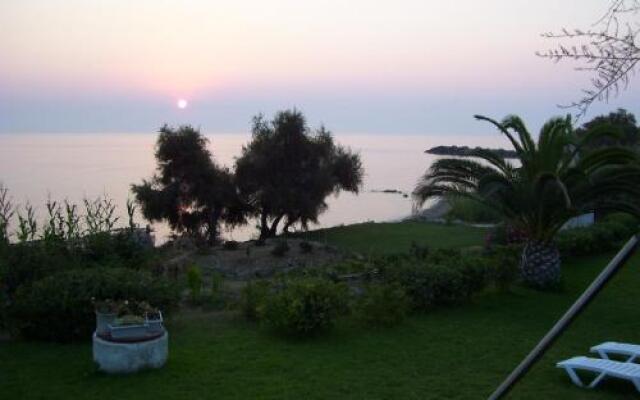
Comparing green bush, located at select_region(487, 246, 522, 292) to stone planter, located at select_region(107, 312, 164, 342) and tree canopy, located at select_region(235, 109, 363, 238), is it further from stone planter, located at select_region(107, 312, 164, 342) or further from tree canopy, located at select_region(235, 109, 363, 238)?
tree canopy, located at select_region(235, 109, 363, 238)

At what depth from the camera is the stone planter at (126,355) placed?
20.8 ft

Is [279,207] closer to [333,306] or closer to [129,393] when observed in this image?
[333,306]

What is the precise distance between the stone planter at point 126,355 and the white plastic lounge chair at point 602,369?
4.02 m

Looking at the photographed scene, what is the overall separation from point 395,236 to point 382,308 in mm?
13291

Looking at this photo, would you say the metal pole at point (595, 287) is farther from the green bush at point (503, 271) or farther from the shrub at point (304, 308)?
the green bush at point (503, 271)

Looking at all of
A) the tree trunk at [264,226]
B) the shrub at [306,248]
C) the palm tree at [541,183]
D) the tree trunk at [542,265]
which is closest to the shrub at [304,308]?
the palm tree at [541,183]

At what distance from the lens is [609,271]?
5.41 ft

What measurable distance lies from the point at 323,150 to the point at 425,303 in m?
15.6

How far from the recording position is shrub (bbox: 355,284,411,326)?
8.33 metres

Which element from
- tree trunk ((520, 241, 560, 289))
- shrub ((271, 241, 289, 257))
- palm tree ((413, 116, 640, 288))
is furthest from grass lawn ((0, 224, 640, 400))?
shrub ((271, 241, 289, 257))

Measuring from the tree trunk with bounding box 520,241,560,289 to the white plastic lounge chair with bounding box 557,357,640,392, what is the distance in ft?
15.0

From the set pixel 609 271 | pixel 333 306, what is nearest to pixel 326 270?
pixel 333 306

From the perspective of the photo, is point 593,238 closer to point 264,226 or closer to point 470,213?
point 470,213

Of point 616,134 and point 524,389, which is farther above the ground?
point 616,134
